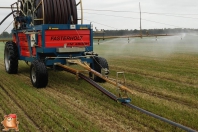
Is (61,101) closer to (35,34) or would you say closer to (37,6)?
(35,34)

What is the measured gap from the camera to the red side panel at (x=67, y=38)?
782 cm

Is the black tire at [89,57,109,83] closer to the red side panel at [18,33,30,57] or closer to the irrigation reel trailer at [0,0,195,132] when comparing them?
the irrigation reel trailer at [0,0,195,132]

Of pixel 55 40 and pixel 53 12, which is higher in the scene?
pixel 53 12

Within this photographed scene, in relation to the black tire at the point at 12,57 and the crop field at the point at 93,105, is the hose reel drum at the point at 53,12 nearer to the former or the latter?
the black tire at the point at 12,57

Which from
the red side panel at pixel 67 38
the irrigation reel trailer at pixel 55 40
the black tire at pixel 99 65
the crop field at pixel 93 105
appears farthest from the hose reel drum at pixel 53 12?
the crop field at pixel 93 105

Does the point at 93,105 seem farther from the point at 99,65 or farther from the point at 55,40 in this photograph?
the point at 55,40

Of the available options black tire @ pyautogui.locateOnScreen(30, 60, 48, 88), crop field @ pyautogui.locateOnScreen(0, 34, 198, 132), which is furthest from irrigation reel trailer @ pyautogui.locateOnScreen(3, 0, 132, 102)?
crop field @ pyautogui.locateOnScreen(0, 34, 198, 132)

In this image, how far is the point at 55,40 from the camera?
7.91 metres

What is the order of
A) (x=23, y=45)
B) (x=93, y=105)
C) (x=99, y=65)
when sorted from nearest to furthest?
(x=93, y=105) < (x=99, y=65) < (x=23, y=45)

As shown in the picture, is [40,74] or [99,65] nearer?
[40,74]

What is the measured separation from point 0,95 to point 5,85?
127cm

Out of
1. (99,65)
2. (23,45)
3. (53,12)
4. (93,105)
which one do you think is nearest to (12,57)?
(23,45)

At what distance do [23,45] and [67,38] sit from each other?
2.24 meters

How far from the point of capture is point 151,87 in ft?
24.5
